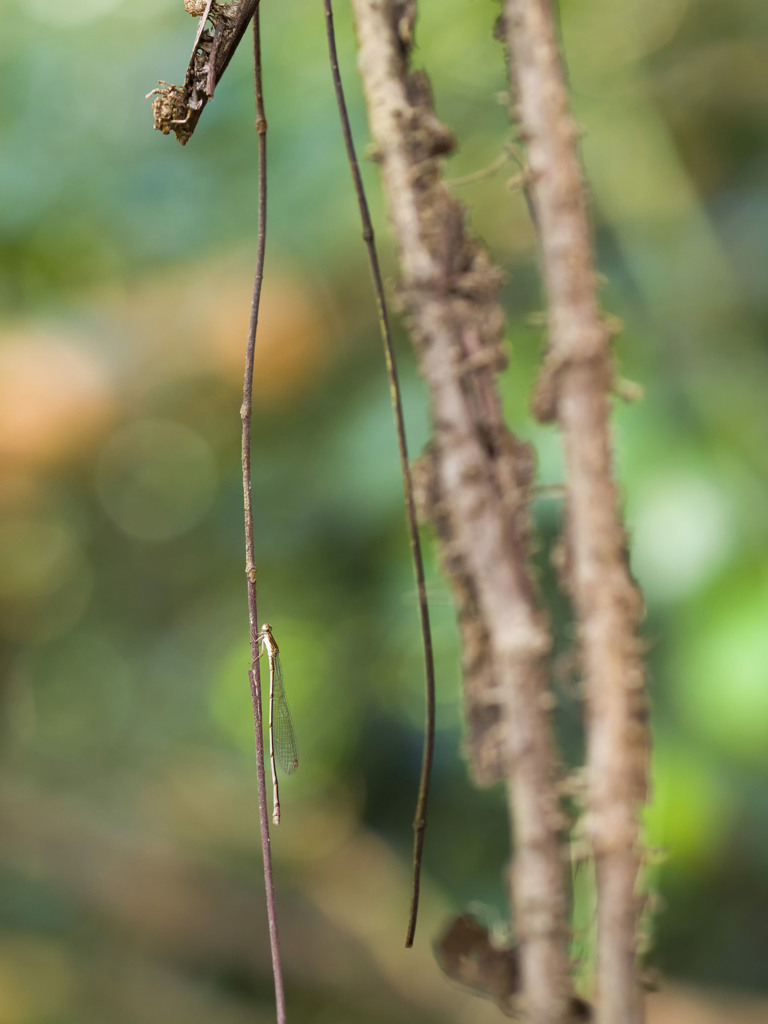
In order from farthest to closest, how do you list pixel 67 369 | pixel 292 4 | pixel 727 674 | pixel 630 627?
pixel 67 369 → pixel 292 4 → pixel 727 674 → pixel 630 627

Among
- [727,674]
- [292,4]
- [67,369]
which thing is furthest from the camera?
[67,369]

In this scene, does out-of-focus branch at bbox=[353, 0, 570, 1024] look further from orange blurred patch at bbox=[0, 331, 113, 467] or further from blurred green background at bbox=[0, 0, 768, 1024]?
orange blurred patch at bbox=[0, 331, 113, 467]

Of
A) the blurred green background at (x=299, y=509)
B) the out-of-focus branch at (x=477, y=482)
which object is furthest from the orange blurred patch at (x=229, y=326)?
the out-of-focus branch at (x=477, y=482)

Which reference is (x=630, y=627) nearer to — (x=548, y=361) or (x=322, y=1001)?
(x=548, y=361)

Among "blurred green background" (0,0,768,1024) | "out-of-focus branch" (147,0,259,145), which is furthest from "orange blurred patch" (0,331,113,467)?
"out-of-focus branch" (147,0,259,145)

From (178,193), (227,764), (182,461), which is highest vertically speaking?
(178,193)

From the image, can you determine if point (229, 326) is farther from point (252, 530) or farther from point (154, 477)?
point (252, 530)

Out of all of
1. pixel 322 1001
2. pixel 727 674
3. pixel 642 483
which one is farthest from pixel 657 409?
pixel 322 1001
